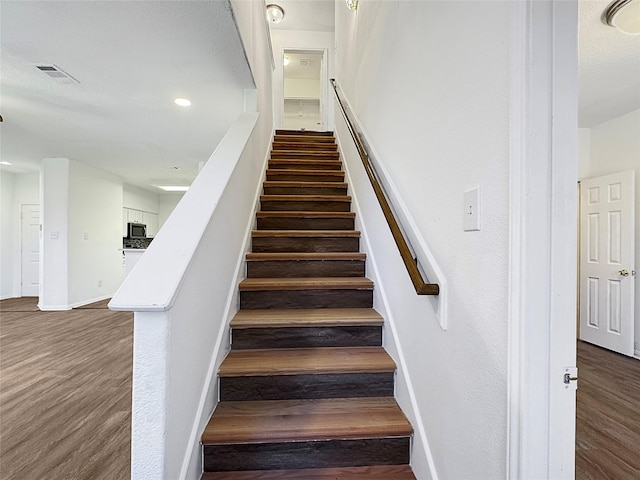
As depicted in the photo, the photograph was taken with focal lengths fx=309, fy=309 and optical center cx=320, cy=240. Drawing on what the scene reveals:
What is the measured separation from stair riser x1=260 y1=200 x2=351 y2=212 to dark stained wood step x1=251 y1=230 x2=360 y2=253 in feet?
1.55

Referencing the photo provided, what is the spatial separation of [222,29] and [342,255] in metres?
1.62

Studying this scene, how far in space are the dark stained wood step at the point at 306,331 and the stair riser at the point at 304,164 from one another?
2.22 meters

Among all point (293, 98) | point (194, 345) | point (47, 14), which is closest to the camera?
point (194, 345)

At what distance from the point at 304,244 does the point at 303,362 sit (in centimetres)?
104

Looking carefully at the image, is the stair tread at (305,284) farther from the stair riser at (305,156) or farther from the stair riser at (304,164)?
the stair riser at (305,156)

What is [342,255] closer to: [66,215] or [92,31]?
[92,31]

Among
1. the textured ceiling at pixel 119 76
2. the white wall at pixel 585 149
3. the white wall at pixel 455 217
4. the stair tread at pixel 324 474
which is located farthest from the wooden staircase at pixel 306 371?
the white wall at pixel 585 149

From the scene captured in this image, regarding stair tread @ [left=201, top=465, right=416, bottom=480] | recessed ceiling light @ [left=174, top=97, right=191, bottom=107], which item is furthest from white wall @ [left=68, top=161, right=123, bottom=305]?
stair tread @ [left=201, top=465, right=416, bottom=480]

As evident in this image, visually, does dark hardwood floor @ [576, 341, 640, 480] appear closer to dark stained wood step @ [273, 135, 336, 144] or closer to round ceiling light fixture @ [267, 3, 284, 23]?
dark stained wood step @ [273, 135, 336, 144]

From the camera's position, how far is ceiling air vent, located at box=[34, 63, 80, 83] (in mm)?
2275

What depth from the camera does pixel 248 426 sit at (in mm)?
1305

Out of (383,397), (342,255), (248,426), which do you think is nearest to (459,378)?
(383,397)

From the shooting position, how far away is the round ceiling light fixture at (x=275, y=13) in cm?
491

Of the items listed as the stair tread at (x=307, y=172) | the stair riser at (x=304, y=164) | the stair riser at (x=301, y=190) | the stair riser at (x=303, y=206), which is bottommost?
the stair riser at (x=303, y=206)
